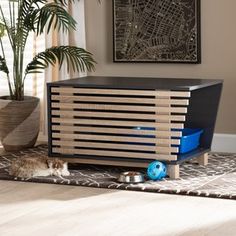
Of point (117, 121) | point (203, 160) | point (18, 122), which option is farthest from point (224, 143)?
point (18, 122)

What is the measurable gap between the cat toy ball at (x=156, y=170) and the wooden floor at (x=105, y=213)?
26cm

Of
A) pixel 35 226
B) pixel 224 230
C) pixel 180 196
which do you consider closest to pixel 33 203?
pixel 35 226

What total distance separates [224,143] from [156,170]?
126 centimetres

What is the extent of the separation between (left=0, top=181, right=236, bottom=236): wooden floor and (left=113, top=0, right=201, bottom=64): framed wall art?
1640mm

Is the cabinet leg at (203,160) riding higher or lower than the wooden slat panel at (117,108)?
lower

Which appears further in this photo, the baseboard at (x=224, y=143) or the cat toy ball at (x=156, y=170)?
the baseboard at (x=224, y=143)

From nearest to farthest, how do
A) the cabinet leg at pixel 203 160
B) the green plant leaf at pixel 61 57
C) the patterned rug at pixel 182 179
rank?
the patterned rug at pixel 182 179, the cabinet leg at pixel 203 160, the green plant leaf at pixel 61 57

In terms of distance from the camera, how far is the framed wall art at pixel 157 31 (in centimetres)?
570

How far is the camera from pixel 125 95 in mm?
4871

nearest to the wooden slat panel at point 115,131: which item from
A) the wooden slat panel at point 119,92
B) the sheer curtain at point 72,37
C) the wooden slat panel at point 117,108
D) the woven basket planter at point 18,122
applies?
the wooden slat panel at point 117,108

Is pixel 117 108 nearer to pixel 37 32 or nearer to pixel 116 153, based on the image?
pixel 116 153

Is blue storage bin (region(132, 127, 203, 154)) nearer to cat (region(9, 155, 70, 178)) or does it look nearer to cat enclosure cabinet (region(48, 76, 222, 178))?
cat enclosure cabinet (region(48, 76, 222, 178))

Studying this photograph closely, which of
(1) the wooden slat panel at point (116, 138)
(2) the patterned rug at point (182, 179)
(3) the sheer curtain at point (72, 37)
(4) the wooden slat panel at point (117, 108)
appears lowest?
(2) the patterned rug at point (182, 179)

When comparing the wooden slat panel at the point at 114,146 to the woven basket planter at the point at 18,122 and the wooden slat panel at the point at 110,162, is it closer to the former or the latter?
the wooden slat panel at the point at 110,162
